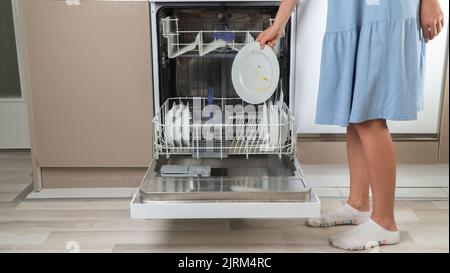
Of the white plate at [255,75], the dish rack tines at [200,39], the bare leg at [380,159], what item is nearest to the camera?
the bare leg at [380,159]

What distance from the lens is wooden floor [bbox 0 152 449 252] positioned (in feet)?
5.06

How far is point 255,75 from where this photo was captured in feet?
5.26

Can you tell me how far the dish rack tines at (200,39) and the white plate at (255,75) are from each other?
0.37 ft

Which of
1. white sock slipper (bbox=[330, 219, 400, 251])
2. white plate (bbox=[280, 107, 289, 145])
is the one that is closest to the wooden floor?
white sock slipper (bbox=[330, 219, 400, 251])

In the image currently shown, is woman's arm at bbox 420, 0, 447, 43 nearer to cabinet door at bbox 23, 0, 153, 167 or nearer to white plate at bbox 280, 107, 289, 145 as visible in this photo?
white plate at bbox 280, 107, 289, 145

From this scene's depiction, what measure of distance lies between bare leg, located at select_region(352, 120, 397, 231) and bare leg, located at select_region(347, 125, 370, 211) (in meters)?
0.12

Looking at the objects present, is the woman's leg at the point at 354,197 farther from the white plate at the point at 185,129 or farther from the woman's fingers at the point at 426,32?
the white plate at the point at 185,129

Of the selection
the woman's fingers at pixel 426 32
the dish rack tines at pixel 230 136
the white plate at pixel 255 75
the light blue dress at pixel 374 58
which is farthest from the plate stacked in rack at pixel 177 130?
the woman's fingers at pixel 426 32

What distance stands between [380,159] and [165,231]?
72cm

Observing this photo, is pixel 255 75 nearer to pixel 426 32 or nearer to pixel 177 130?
pixel 177 130

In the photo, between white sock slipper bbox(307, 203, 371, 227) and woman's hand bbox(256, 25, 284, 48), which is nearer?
woman's hand bbox(256, 25, 284, 48)

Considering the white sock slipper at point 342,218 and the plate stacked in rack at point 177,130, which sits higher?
the plate stacked in rack at point 177,130

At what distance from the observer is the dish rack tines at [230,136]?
60.7 inches
